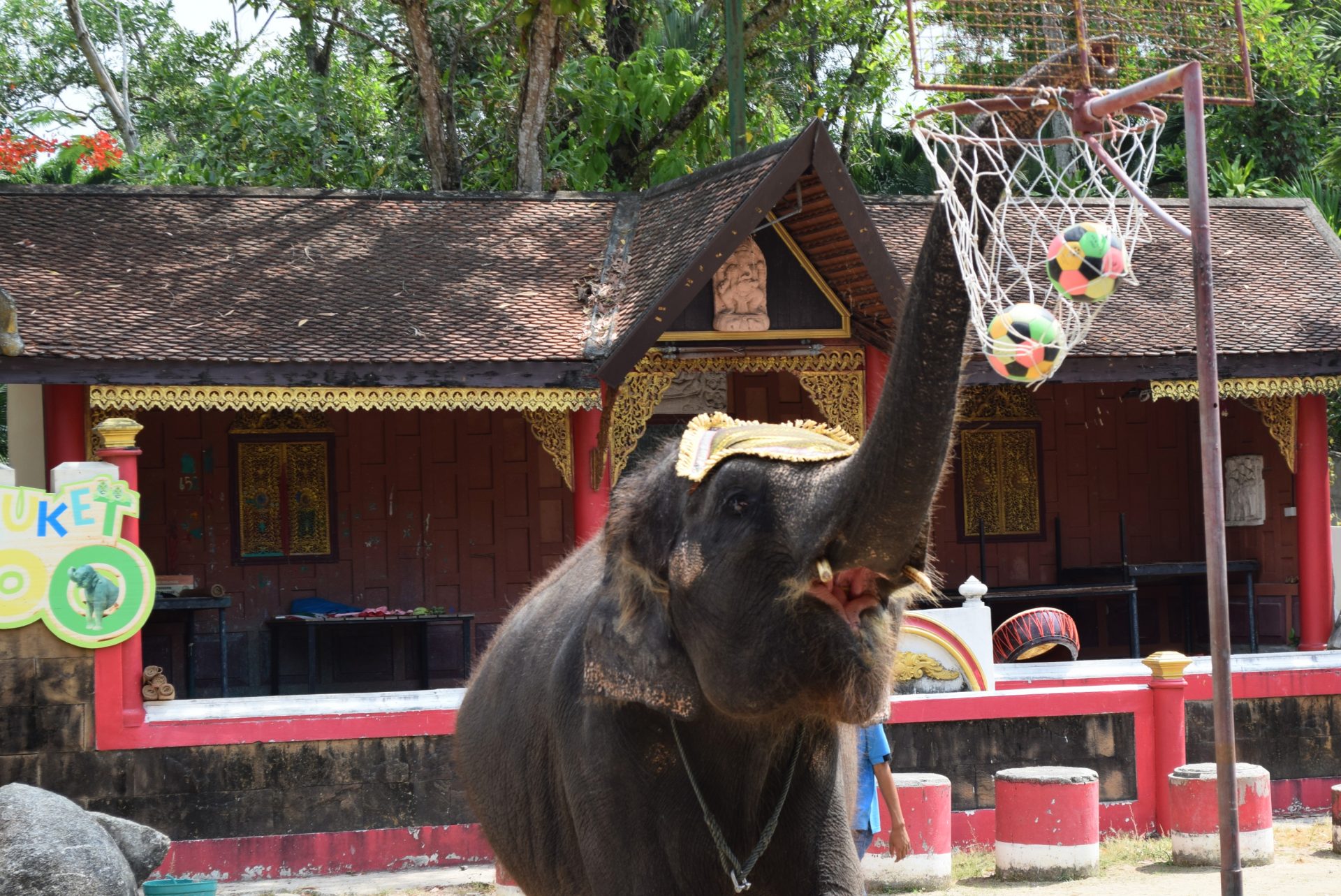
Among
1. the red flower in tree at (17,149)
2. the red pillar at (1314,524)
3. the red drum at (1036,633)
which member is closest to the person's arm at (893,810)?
the red drum at (1036,633)

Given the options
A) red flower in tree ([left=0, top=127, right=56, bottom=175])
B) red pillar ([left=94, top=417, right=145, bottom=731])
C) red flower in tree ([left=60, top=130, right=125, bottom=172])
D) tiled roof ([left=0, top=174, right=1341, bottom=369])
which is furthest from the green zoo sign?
red flower in tree ([left=0, top=127, right=56, bottom=175])

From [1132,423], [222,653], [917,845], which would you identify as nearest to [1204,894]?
[917,845]

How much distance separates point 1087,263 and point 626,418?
8.80 metres

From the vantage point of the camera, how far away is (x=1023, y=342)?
3.27m

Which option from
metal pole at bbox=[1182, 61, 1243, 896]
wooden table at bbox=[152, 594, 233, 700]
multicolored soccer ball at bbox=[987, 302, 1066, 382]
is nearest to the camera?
multicolored soccer ball at bbox=[987, 302, 1066, 382]

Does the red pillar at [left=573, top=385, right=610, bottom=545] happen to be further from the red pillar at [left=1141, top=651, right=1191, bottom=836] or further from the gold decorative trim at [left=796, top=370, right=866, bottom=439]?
the red pillar at [left=1141, top=651, right=1191, bottom=836]

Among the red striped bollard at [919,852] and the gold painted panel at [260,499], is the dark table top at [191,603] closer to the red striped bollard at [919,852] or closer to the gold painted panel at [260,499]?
the gold painted panel at [260,499]

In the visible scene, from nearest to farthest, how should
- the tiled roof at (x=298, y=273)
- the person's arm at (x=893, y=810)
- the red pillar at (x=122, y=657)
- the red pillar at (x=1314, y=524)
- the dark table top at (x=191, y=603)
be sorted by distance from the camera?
1. the person's arm at (x=893, y=810)
2. the red pillar at (x=122, y=657)
3. the tiled roof at (x=298, y=273)
4. the dark table top at (x=191, y=603)
5. the red pillar at (x=1314, y=524)

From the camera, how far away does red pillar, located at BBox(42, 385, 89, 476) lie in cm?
1173

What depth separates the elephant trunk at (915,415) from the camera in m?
2.51

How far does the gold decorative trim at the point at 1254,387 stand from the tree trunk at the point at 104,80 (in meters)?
15.0

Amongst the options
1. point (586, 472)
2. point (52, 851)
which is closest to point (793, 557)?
point (52, 851)

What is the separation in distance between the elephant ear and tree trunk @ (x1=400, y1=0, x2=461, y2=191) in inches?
548

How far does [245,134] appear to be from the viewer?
2136cm
